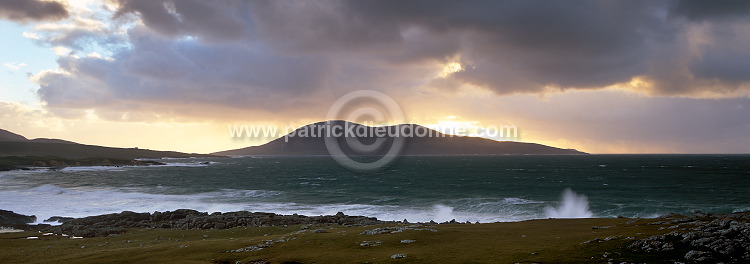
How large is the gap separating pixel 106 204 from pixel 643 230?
7606cm

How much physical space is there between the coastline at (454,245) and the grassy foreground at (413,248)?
45mm

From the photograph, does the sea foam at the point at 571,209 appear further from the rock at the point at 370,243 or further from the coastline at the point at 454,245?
the rock at the point at 370,243

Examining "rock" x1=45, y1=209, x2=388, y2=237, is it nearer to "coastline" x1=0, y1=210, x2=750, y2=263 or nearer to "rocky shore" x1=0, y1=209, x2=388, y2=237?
"rocky shore" x1=0, y1=209, x2=388, y2=237

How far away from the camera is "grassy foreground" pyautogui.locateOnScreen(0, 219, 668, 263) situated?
21031mm

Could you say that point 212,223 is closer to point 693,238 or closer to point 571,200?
point 693,238

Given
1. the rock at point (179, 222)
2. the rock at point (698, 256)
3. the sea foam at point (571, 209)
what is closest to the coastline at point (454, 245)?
the rock at point (698, 256)

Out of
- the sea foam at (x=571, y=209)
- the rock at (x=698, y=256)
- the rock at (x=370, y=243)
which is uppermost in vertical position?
the rock at (x=698, y=256)

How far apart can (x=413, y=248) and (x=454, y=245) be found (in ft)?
7.90

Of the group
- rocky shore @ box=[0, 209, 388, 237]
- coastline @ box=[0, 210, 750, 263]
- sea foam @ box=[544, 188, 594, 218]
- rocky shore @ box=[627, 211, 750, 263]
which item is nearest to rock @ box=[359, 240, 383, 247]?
coastline @ box=[0, 210, 750, 263]

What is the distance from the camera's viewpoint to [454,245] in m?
24.6

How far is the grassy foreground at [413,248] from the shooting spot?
21031mm

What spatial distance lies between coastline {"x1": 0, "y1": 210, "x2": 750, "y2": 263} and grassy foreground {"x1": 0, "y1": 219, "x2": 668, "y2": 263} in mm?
45

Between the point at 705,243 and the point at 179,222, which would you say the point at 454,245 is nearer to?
the point at 705,243

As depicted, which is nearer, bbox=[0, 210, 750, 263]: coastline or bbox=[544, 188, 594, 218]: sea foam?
bbox=[0, 210, 750, 263]: coastline
